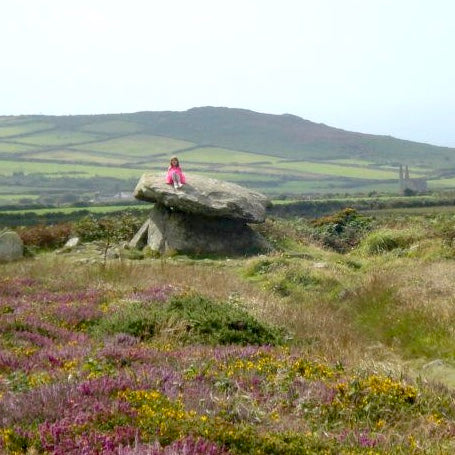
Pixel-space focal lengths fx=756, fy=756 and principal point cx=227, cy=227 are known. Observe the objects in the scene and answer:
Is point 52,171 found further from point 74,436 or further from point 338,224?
point 74,436

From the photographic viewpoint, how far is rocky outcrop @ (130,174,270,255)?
2642 cm

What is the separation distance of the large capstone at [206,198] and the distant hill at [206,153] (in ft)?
167

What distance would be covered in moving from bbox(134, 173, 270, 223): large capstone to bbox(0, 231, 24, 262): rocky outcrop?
16.8 feet

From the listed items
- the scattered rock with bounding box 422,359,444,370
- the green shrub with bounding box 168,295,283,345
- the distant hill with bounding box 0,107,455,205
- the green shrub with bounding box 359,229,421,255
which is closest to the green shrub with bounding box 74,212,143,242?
the green shrub with bounding box 359,229,421,255

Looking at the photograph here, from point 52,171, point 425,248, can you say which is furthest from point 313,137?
point 425,248

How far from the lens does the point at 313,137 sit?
488 ft

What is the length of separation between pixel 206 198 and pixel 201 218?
3.49 ft

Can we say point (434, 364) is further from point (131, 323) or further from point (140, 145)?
point (140, 145)

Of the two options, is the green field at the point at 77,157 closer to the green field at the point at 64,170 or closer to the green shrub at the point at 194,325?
the green field at the point at 64,170

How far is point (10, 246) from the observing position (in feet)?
81.2

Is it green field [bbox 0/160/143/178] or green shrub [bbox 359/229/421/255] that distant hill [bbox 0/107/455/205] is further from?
green shrub [bbox 359/229/421/255]

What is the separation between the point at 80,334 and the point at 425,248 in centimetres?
1569

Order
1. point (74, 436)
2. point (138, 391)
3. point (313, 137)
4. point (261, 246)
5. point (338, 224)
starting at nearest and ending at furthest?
point (74, 436), point (138, 391), point (261, 246), point (338, 224), point (313, 137)

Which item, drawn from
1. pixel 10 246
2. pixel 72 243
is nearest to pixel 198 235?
pixel 72 243
